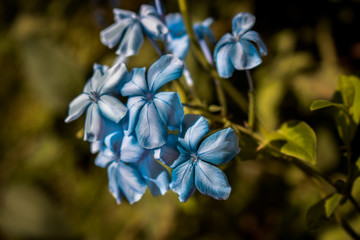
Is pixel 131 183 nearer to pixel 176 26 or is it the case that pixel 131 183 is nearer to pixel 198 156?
pixel 198 156

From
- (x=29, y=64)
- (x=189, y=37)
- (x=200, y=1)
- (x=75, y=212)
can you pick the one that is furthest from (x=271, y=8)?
(x=75, y=212)

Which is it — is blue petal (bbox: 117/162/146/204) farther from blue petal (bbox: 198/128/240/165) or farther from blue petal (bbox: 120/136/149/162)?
blue petal (bbox: 198/128/240/165)

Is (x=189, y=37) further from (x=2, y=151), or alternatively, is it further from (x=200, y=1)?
(x=2, y=151)

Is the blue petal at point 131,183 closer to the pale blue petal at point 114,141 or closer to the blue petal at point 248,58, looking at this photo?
the pale blue petal at point 114,141

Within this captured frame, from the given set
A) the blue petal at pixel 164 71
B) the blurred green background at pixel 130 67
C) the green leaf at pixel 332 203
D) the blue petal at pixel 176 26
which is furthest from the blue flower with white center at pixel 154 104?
the blurred green background at pixel 130 67

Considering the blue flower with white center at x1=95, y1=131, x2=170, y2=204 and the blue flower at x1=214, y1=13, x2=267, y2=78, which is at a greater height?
the blue flower at x1=214, y1=13, x2=267, y2=78

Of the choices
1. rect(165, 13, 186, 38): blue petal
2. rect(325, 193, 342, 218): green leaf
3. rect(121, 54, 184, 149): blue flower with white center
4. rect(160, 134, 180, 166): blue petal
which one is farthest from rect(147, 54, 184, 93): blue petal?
rect(325, 193, 342, 218): green leaf
